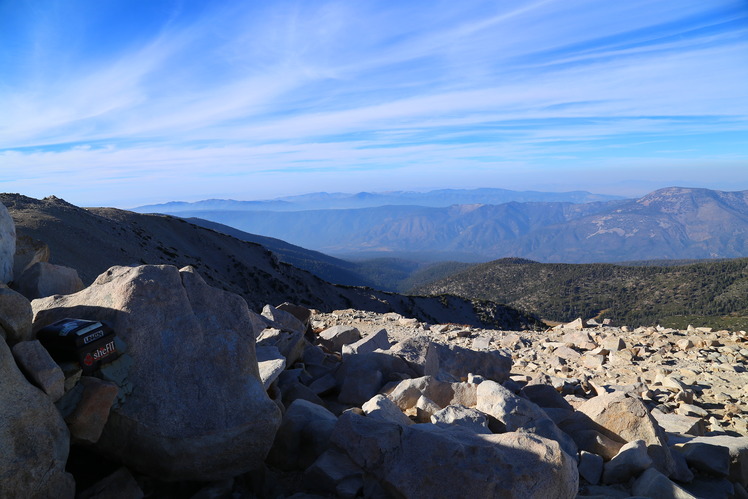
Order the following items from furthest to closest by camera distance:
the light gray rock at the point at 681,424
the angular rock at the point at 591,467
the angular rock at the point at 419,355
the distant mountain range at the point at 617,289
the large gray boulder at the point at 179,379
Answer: the distant mountain range at the point at 617,289 < the angular rock at the point at 419,355 < the light gray rock at the point at 681,424 < the angular rock at the point at 591,467 < the large gray boulder at the point at 179,379

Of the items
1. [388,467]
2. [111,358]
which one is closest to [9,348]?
[111,358]

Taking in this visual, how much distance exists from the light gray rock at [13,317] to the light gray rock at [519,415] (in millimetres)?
6180

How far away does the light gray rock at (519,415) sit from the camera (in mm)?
6590

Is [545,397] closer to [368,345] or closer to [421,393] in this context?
[421,393]

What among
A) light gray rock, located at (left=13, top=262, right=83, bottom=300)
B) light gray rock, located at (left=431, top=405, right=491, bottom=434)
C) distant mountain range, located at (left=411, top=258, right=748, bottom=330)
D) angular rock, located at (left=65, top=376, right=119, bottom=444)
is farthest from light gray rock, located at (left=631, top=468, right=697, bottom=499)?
distant mountain range, located at (left=411, top=258, right=748, bottom=330)

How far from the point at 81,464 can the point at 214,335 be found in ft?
6.52

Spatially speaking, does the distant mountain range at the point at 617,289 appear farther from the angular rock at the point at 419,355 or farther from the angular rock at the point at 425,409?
the angular rock at the point at 425,409

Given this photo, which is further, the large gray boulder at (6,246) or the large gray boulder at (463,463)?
the large gray boulder at (6,246)

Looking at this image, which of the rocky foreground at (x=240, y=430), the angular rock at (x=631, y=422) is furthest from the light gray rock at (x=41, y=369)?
the angular rock at (x=631, y=422)

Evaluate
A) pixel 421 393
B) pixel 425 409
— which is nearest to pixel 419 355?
pixel 421 393

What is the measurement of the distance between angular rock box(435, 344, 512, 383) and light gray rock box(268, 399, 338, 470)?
14.8ft

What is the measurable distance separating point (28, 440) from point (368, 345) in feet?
26.5

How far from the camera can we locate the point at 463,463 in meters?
4.96

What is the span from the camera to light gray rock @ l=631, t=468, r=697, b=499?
573cm
